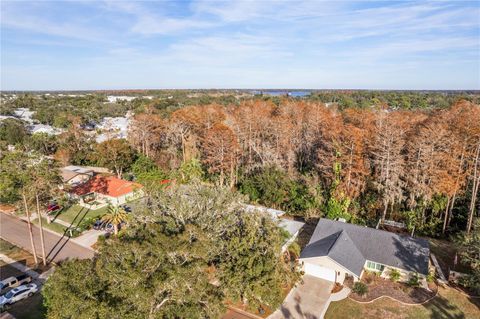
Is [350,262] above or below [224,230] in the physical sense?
below

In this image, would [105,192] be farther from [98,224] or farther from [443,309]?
[443,309]

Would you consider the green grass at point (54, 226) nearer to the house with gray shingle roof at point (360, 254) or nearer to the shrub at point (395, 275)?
the house with gray shingle roof at point (360, 254)

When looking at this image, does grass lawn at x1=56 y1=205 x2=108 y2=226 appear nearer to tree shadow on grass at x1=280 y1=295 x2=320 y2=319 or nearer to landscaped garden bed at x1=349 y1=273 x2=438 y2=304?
tree shadow on grass at x1=280 y1=295 x2=320 y2=319

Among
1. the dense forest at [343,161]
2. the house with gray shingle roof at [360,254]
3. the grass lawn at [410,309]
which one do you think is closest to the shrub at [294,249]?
the house with gray shingle roof at [360,254]

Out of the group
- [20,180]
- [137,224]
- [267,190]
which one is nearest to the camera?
[137,224]

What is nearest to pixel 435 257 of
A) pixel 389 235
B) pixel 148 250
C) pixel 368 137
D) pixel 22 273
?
pixel 389 235

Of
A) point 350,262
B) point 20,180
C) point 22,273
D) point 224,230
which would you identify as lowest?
point 22,273

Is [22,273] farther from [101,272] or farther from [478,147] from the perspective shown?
[478,147]

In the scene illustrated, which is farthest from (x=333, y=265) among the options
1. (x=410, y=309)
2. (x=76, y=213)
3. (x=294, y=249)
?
(x=76, y=213)
